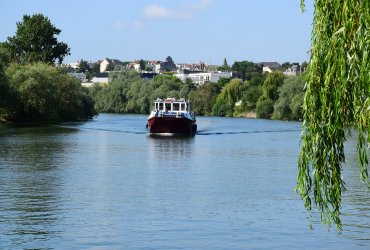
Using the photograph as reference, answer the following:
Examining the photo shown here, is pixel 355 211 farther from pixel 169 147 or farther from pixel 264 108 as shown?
pixel 264 108

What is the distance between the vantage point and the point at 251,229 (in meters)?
20.4

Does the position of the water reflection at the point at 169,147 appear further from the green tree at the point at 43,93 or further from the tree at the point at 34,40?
the tree at the point at 34,40

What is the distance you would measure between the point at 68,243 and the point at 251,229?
4582mm

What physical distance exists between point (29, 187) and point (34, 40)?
279 ft

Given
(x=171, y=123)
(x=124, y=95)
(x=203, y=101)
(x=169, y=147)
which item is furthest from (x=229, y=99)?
(x=169, y=147)

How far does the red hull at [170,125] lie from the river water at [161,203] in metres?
19.8

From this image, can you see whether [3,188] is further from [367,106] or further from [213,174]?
[367,106]

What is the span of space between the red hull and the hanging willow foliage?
53141mm

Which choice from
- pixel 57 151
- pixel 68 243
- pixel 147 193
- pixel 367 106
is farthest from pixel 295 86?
pixel 367 106

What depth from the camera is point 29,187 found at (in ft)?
91.4

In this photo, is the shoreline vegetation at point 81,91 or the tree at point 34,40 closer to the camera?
the shoreline vegetation at point 81,91

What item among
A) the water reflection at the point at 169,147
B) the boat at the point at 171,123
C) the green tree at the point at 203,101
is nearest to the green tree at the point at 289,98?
the green tree at the point at 203,101

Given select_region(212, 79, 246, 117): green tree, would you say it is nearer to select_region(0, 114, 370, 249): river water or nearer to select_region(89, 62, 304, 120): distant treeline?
select_region(89, 62, 304, 120): distant treeline

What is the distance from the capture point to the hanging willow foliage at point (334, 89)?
36.6 ft
